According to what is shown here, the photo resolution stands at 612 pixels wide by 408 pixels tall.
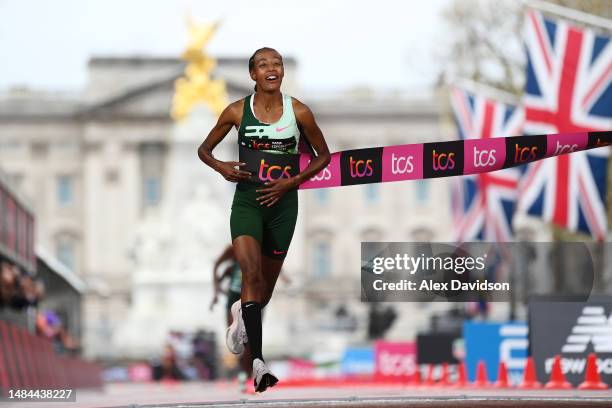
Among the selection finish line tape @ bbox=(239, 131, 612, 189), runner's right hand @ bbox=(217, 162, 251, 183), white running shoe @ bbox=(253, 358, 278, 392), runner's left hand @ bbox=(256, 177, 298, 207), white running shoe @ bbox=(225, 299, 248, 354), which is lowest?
white running shoe @ bbox=(253, 358, 278, 392)

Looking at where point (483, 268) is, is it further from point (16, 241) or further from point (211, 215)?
point (211, 215)

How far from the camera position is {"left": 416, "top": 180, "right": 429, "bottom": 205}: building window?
117550 millimetres

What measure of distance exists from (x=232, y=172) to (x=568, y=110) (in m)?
15.6

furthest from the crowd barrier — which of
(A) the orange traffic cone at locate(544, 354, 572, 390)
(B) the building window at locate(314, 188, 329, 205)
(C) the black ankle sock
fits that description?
(B) the building window at locate(314, 188, 329, 205)

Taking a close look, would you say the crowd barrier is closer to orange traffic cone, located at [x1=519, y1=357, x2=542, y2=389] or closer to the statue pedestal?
orange traffic cone, located at [x1=519, y1=357, x2=542, y2=389]

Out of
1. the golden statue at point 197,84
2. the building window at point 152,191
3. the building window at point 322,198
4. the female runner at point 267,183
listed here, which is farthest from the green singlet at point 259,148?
the building window at point 322,198

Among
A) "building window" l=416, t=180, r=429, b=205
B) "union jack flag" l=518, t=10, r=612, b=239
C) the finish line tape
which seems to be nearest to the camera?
the finish line tape

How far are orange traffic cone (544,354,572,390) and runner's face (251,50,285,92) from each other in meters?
5.73

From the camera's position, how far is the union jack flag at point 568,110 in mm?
22641

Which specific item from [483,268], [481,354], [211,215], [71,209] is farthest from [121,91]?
[483,268]

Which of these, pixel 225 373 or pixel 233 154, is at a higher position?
pixel 233 154

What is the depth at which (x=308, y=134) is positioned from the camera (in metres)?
8.34

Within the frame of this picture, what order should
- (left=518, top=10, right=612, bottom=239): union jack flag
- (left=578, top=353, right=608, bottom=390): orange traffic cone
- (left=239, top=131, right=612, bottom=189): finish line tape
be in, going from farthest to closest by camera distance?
1. (left=518, top=10, right=612, bottom=239): union jack flag
2. (left=578, top=353, right=608, bottom=390): orange traffic cone
3. (left=239, top=131, right=612, bottom=189): finish line tape

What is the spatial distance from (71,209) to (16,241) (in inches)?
3897
